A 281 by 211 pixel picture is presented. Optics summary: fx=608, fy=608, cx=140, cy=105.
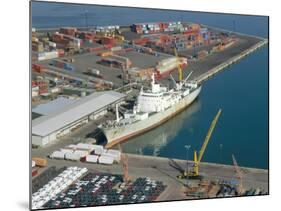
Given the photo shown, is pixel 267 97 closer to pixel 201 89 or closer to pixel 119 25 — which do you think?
pixel 201 89

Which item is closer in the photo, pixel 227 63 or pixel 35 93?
pixel 35 93

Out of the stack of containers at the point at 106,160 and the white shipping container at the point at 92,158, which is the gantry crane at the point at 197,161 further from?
the white shipping container at the point at 92,158

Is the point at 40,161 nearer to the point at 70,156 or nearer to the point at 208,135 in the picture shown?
the point at 70,156

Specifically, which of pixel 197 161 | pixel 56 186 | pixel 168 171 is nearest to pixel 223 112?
pixel 197 161

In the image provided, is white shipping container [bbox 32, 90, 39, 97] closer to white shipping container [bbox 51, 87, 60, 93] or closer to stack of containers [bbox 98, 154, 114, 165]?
white shipping container [bbox 51, 87, 60, 93]

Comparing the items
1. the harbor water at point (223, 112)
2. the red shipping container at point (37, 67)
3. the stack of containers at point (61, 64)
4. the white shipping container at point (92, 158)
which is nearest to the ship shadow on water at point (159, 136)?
the harbor water at point (223, 112)

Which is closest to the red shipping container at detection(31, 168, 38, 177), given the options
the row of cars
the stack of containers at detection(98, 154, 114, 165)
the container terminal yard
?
the container terminal yard
